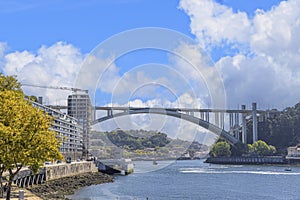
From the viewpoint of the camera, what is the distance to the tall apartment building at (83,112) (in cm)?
10259

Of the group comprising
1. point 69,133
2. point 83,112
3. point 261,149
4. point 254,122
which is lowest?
point 261,149

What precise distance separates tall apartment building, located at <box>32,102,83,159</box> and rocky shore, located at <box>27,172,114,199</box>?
19.7 metres

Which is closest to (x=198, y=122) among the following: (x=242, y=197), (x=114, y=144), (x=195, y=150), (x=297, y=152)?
(x=114, y=144)

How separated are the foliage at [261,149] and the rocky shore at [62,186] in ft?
216

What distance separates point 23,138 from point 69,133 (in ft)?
210

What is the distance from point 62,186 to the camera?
45938mm

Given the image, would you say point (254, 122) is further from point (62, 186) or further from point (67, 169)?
point (62, 186)

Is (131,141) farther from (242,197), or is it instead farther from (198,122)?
(242,197)

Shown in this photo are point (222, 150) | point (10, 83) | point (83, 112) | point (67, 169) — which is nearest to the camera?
point (10, 83)


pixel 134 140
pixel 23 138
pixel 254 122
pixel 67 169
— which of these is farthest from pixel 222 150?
pixel 23 138

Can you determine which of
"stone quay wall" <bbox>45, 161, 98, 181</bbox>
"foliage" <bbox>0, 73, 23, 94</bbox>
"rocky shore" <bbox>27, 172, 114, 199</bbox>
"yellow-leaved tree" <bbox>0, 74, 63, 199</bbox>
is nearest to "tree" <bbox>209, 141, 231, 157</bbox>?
"stone quay wall" <bbox>45, 161, 98, 181</bbox>

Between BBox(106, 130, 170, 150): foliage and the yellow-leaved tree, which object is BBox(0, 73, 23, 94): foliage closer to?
the yellow-leaved tree

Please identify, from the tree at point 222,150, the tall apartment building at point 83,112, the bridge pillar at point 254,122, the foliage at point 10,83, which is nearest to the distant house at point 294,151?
the bridge pillar at point 254,122

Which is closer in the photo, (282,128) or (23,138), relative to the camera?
(23,138)
